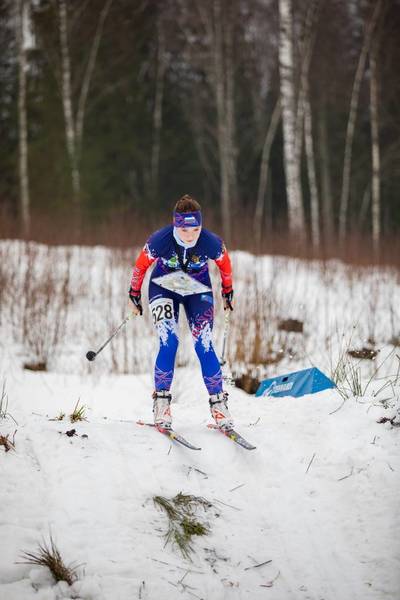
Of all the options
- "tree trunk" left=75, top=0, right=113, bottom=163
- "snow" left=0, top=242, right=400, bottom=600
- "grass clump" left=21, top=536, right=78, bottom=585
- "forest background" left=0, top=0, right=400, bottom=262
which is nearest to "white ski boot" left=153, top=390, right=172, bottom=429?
"snow" left=0, top=242, right=400, bottom=600

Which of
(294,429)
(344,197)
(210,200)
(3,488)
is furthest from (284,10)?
(210,200)

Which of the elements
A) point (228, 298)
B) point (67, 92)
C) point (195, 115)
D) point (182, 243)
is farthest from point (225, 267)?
point (195, 115)

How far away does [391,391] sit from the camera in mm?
3688

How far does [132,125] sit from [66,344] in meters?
12.7

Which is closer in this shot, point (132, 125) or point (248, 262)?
point (248, 262)

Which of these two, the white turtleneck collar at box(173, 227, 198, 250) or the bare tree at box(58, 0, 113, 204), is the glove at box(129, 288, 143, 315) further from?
the bare tree at box(58, 0, 113, 204)

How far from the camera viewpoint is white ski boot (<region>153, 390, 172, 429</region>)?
3.50 meters

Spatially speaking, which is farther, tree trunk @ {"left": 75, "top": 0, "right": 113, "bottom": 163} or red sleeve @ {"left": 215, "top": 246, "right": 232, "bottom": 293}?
tree trunk @ {"left": 75, "top": 0, "right": 113, "bottom": 163}

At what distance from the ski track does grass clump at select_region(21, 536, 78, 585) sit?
1.4 inches

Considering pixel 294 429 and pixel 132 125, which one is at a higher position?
pixel 132 125

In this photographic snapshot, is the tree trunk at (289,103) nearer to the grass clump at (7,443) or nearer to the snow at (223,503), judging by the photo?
the snow at (223,503)

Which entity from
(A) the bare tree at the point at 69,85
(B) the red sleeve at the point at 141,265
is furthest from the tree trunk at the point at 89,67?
(B) the red sleeve at the point at 141,265

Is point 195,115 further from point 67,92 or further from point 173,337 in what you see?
point 173,337

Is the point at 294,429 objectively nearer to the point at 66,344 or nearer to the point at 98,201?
the point at 66,344
